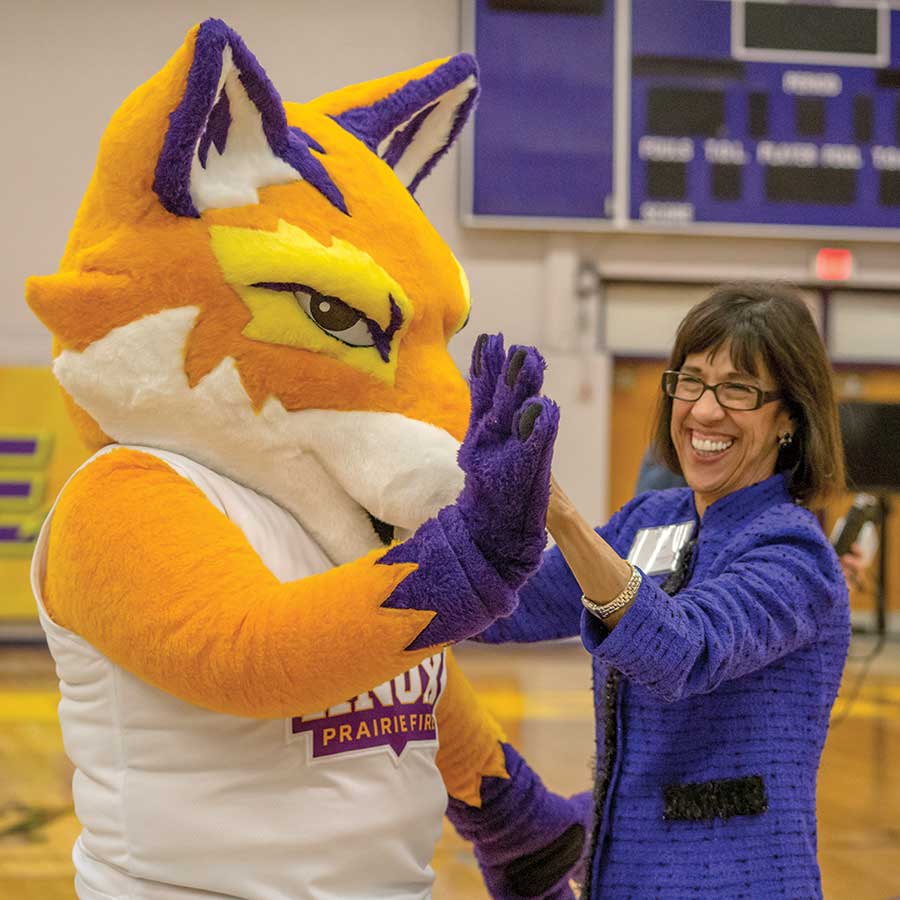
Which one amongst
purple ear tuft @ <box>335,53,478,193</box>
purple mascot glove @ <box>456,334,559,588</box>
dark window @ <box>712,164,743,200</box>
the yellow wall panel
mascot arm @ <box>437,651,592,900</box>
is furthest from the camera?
the yellow wall panel

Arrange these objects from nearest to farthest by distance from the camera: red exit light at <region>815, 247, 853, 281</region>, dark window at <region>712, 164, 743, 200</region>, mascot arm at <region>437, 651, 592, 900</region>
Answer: mascot arm at <region>437, 651, 592, 900</region>, dark window at <region>712, 164, 743, 200</region>, red exit light at <region>815, 247, 853, 281</region>

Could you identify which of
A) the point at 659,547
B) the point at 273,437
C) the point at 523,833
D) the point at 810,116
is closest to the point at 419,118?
the point at 273,437

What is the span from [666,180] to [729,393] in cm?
560

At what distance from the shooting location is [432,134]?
1649mm

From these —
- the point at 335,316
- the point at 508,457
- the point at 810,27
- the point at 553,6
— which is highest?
the point at 553,6

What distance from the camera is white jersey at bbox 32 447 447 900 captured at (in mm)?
1291

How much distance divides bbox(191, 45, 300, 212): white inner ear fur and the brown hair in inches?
24.8

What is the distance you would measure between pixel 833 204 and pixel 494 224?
1945 mm

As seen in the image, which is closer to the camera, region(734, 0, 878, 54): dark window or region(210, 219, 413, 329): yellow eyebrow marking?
region(210, 219, 413, 329): yellow eyebrow marking

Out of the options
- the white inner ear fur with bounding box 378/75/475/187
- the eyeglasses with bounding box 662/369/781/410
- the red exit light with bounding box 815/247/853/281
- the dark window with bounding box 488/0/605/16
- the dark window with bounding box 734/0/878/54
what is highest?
the dark window with bounding box 488/0/605/16

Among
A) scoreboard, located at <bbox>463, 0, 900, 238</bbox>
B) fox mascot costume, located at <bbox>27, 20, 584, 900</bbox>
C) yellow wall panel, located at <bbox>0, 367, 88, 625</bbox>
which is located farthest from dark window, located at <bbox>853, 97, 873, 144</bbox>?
fox mascot costume, located at <bbox>27, 20, 584, 900</bbox>

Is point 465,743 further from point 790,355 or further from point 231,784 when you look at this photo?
point 790,355

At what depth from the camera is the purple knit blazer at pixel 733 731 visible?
4.79 ft

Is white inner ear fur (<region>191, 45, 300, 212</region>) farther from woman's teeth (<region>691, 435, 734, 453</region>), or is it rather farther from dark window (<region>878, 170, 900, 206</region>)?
dark window (<region>878, 170, 900, 206</region>)
